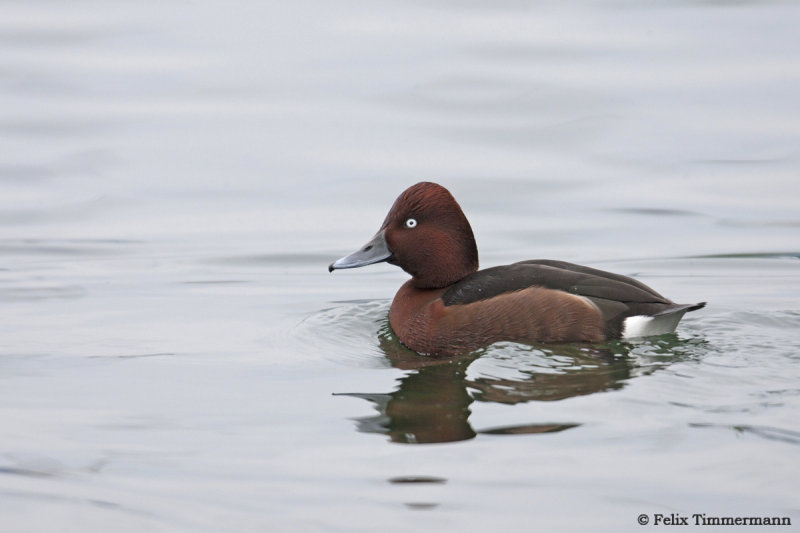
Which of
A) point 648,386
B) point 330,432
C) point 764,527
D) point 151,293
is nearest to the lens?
point 764,527

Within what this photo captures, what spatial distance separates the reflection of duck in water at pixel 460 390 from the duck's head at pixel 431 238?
0.67 m

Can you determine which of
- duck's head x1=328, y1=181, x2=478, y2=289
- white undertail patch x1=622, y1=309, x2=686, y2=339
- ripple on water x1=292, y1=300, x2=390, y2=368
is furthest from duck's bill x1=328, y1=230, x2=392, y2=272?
white undertail patch x1=622, y1=309, x2=686, y2=339

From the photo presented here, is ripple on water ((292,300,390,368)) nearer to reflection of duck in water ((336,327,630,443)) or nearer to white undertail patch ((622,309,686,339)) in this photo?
reflection of duck in water ((336,327,630,443))

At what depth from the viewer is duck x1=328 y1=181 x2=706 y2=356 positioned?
747cm

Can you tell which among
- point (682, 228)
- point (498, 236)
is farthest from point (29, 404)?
point (682, 228)

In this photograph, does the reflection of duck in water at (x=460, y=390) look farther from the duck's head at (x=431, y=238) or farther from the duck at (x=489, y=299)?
the duck's head at (x=431, y=238)

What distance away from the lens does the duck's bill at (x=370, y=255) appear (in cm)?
812

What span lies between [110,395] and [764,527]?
11.7 ft

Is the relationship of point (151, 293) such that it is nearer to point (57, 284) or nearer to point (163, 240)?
point (57, 284)

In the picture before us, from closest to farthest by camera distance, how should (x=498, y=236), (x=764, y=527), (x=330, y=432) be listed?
(x=764, y=527) → (x=330, y=432) → (x=498, y=236)

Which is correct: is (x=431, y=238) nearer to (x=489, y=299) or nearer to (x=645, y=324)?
(x=489, y=299)

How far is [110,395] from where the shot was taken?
6.84 metres

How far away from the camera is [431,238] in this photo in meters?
8.00

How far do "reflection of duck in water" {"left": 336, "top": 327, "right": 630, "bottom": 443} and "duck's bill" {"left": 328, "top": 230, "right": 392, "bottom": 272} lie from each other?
0.77 metres
